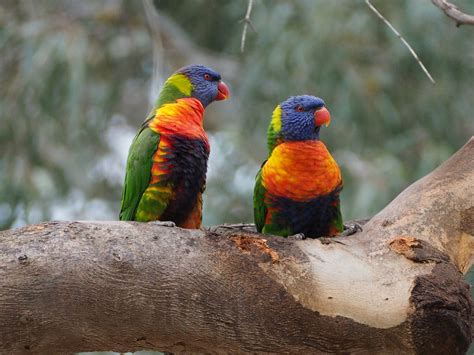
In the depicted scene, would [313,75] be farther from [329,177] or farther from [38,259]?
[38,259]

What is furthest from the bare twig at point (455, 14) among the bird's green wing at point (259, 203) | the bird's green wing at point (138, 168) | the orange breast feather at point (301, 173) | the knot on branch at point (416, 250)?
the bird's green wing at point (138, 168)

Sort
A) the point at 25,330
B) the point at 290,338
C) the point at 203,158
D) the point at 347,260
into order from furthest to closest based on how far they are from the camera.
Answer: the point at 203,158
the point at 347,260
the point at 290,338
the point at 25,330

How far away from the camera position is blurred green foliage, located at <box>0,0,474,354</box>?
5816mm

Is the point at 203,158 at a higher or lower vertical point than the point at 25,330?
higher

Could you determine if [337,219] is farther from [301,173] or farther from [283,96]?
[283,96]

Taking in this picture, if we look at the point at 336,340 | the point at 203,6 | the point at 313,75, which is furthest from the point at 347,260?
the point at 203,6

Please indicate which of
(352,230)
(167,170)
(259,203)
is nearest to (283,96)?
(259,203)

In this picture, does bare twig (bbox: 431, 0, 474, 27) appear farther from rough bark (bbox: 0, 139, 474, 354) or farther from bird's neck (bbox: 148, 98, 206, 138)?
bird's neck (bbox: 148, 98, 206, 138)

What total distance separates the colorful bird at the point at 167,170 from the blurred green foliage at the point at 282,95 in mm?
2634

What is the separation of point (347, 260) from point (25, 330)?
0.96 m

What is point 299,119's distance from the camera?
10.3 ft

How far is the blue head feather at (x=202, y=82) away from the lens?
3211mm

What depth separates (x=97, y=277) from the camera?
6.75ft

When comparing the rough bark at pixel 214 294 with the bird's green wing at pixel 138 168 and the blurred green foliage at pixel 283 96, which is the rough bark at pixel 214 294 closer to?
the bird's green wing at pixel 138 168
